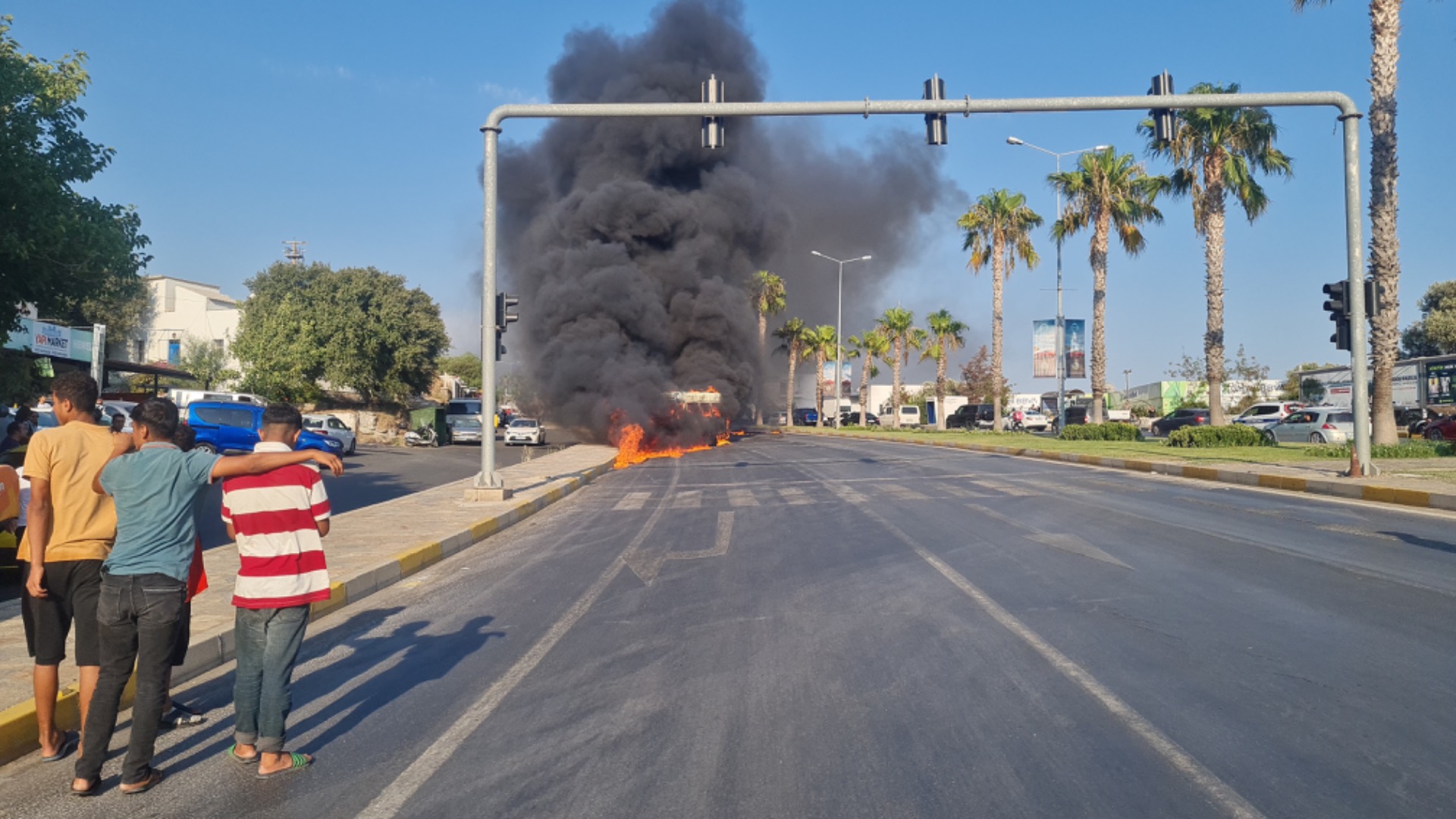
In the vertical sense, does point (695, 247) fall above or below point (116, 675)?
above

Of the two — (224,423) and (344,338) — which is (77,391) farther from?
(344,338)

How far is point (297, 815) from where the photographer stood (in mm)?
3553

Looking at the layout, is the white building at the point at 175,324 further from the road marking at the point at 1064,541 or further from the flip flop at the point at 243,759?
the flip flop at the point at 243,759

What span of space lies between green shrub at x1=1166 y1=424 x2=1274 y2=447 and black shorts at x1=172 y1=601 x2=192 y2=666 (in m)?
25.7

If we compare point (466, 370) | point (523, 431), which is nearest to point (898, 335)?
point (523, 431)

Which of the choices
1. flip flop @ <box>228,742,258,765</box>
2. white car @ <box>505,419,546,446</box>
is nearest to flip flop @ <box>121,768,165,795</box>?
flip flop @ <box>228,742,258,765</box>

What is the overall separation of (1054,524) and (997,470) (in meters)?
9.22

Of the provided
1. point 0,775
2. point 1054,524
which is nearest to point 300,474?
point 0,775

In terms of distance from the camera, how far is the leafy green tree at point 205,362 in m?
46.7

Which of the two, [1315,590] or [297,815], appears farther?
[1315,590]

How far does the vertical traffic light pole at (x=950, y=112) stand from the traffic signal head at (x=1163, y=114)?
0.11 metres

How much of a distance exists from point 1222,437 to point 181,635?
2638cm

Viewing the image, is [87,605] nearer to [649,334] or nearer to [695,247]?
[649,334]

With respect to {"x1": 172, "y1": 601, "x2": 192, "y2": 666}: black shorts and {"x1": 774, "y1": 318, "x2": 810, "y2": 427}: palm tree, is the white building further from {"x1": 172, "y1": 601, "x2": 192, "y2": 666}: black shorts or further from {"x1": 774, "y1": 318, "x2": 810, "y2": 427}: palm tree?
{"x1": 172, "y1": 601, "x2": 192, "y2": 666}: black shorts
